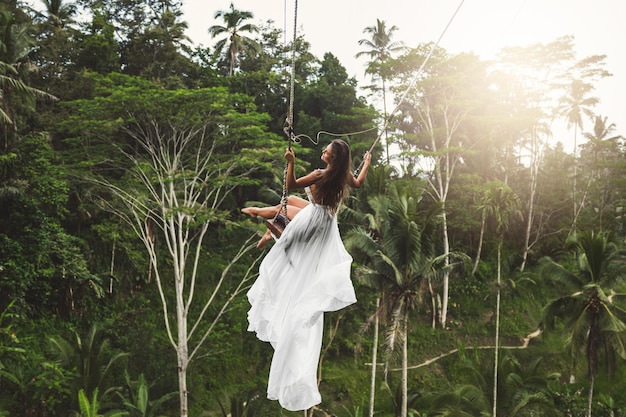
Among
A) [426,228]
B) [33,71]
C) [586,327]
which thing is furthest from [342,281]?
[33,71]

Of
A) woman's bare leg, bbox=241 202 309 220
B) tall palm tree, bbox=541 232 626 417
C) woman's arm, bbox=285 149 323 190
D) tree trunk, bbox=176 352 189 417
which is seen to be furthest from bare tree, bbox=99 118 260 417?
woman's arm, bbox=285 149 323 190

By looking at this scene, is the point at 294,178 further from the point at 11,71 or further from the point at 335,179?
the point at 11,71

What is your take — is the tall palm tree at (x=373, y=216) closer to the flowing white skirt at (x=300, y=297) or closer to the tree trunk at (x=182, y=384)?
the tree trunk at (x=182, y=384)

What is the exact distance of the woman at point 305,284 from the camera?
98.5 inches

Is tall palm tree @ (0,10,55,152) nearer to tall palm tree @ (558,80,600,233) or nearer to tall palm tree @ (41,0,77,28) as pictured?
tall palm tree @ (41,0,77,28)

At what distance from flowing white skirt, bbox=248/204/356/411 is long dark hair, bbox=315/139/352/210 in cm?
8

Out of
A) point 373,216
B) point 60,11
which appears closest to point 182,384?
point 373,216

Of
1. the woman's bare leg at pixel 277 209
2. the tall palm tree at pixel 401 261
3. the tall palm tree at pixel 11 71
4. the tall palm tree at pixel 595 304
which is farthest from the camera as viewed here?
the tall palm tree at pixel 11 71

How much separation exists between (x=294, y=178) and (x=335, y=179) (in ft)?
0.72

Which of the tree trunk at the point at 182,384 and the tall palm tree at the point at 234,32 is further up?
the tall palm tree at the point at 234,32

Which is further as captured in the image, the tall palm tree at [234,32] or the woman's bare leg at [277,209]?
the tall palm tree at [234,32]

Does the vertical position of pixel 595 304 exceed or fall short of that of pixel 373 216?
it falls short

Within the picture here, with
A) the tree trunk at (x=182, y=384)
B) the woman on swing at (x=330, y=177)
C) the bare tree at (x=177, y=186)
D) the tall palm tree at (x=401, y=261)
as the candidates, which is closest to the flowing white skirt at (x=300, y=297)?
the woman on swing at (x=330, y=177)

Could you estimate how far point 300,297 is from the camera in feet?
8.78
